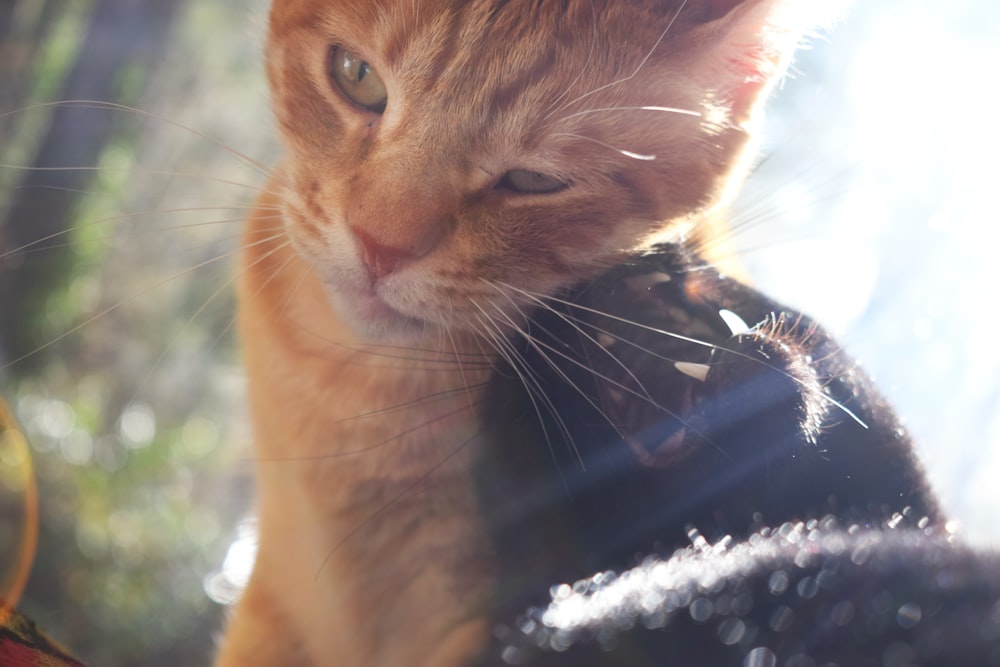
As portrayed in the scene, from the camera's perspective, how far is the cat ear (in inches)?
23.3

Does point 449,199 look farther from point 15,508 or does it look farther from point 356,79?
point 15,508

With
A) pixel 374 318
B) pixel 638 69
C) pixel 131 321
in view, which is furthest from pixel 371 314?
pixel 131 321

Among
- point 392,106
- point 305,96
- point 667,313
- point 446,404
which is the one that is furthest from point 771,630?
point 305,96

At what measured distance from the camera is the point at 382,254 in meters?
0.60

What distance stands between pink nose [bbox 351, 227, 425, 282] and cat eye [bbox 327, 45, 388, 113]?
0.15m

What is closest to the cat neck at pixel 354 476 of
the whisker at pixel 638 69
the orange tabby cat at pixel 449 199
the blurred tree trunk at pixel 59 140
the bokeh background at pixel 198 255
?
the orange tabby cat at pixel 449 199

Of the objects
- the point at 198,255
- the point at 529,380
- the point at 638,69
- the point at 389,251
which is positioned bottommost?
Result: the point at 529,380

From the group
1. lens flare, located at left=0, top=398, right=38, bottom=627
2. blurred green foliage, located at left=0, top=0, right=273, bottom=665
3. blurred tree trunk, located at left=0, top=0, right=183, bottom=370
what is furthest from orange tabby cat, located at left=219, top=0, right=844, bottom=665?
blurred tree trunk, located at left=0, top=0, right=183, bottom=370

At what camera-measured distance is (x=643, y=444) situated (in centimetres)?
45

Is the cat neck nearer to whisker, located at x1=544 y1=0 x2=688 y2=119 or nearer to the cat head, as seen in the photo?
the cat head

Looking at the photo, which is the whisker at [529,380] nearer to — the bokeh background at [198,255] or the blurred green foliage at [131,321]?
the bokeh background at [198,255]

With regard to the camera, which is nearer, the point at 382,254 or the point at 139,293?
the point at 382,254

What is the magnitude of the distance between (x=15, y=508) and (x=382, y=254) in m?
0.63

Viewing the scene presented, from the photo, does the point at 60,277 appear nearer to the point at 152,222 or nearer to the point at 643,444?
the point at 152,222
